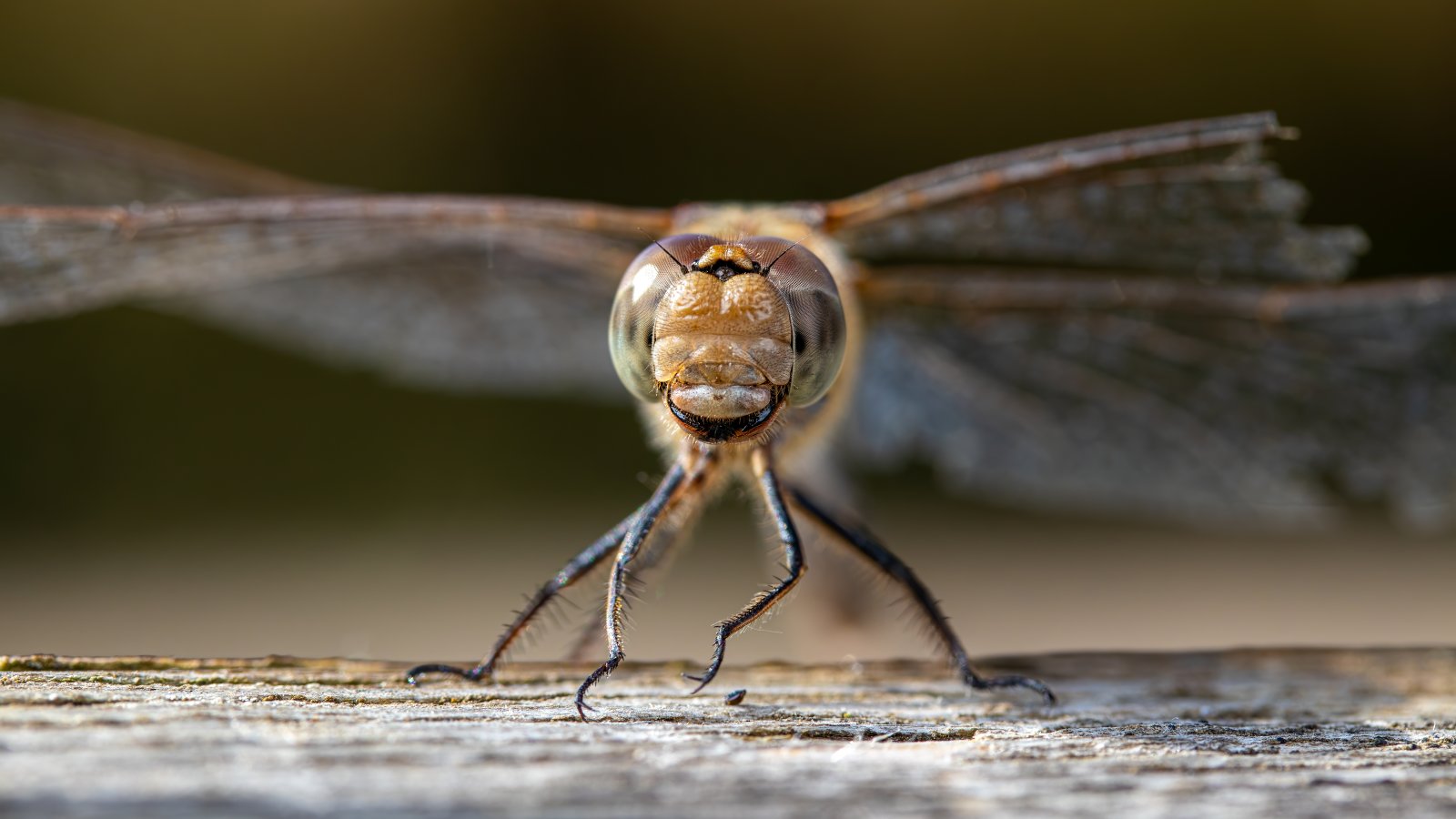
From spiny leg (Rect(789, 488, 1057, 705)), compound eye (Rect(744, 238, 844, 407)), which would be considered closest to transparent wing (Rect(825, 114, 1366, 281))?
compound eye (Rect(744, 238, 844, 407))

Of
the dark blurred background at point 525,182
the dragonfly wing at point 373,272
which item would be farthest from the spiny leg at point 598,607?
the dark blurred background at point 525,182

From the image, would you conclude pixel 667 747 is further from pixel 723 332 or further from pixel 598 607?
pixel 598 607

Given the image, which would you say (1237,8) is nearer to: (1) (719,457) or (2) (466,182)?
(2) (466,182)

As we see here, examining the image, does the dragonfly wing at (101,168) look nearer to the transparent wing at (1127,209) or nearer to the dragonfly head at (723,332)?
the dragonfly head at (723,332)

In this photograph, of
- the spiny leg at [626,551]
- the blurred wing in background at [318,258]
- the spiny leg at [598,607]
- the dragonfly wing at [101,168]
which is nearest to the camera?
the spiny leg at [626,551]

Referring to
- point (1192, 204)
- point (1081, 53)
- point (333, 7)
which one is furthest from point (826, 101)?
point (1192, 204)

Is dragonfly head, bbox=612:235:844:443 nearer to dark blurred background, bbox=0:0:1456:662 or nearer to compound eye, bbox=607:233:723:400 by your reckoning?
compound eye, bbox=607:233:723:400

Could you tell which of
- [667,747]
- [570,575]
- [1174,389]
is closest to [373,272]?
[570,575]
